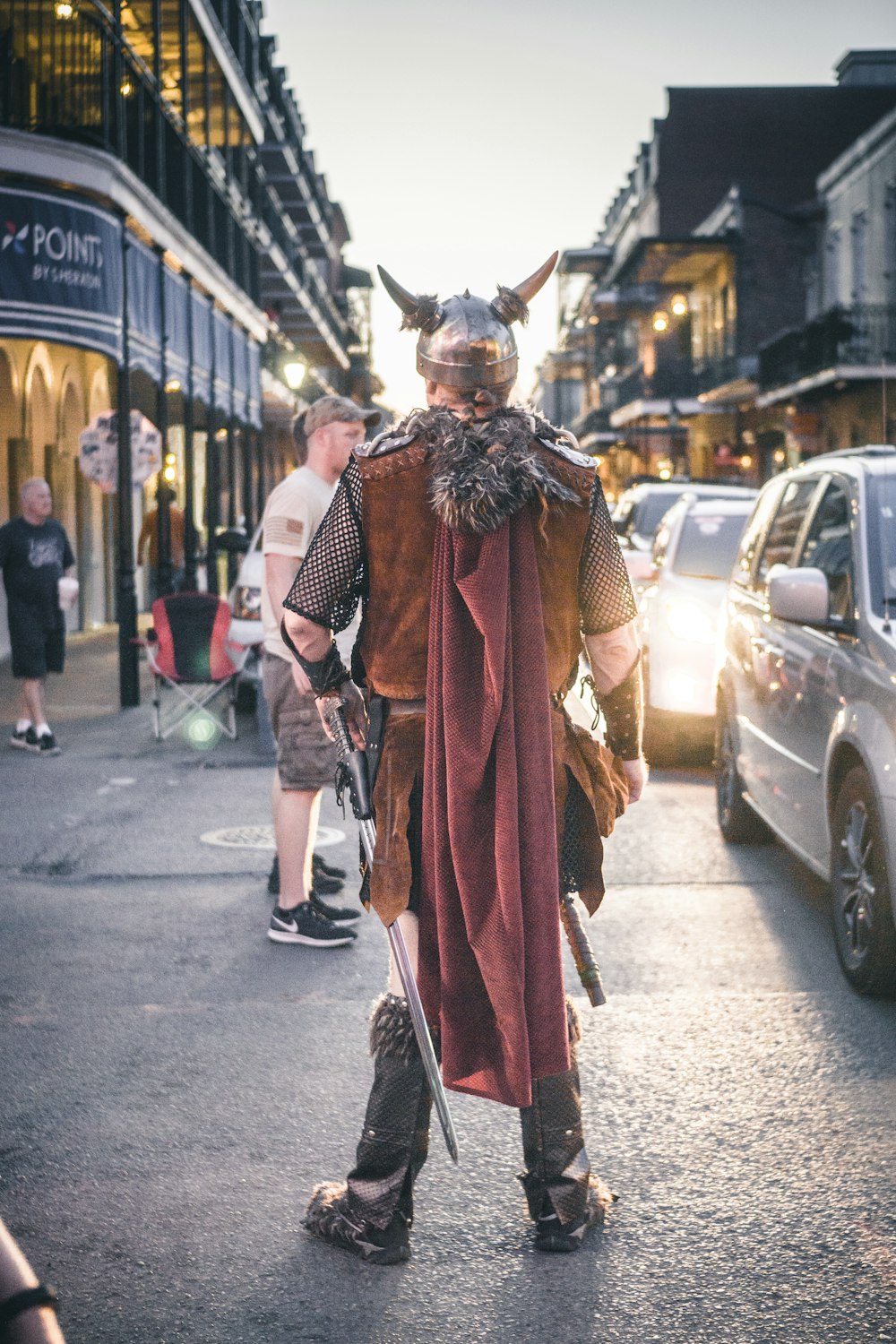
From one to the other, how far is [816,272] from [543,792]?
1473 inches

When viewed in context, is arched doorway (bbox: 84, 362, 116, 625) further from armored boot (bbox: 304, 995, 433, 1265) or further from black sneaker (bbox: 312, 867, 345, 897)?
armored boot (bbox: 304, 995, 433, 1265)

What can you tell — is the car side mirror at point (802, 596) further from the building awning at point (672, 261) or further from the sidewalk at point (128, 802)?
the building awning at point (672, 261)

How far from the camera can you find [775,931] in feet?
21.2

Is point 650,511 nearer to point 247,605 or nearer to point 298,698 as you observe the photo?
point 247,605

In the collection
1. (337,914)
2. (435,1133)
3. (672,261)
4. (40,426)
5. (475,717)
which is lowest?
(435,1133)

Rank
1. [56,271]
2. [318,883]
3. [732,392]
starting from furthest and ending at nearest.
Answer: [732,392]
[56,271]
[318,883]

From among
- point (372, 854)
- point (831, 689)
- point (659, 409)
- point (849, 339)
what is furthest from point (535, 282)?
point (659, 409)

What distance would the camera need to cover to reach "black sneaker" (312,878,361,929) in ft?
21.4

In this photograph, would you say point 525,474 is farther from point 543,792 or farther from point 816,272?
point 816,272

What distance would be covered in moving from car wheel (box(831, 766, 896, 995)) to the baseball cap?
7.83 ft

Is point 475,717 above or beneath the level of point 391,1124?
above

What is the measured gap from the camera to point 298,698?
6.39 metres

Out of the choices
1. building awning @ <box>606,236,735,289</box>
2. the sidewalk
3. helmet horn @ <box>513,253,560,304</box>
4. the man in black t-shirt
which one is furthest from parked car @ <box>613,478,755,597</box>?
building awning @ <box>606,236,735,289</box>

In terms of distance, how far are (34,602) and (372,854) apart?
8.90 metres
